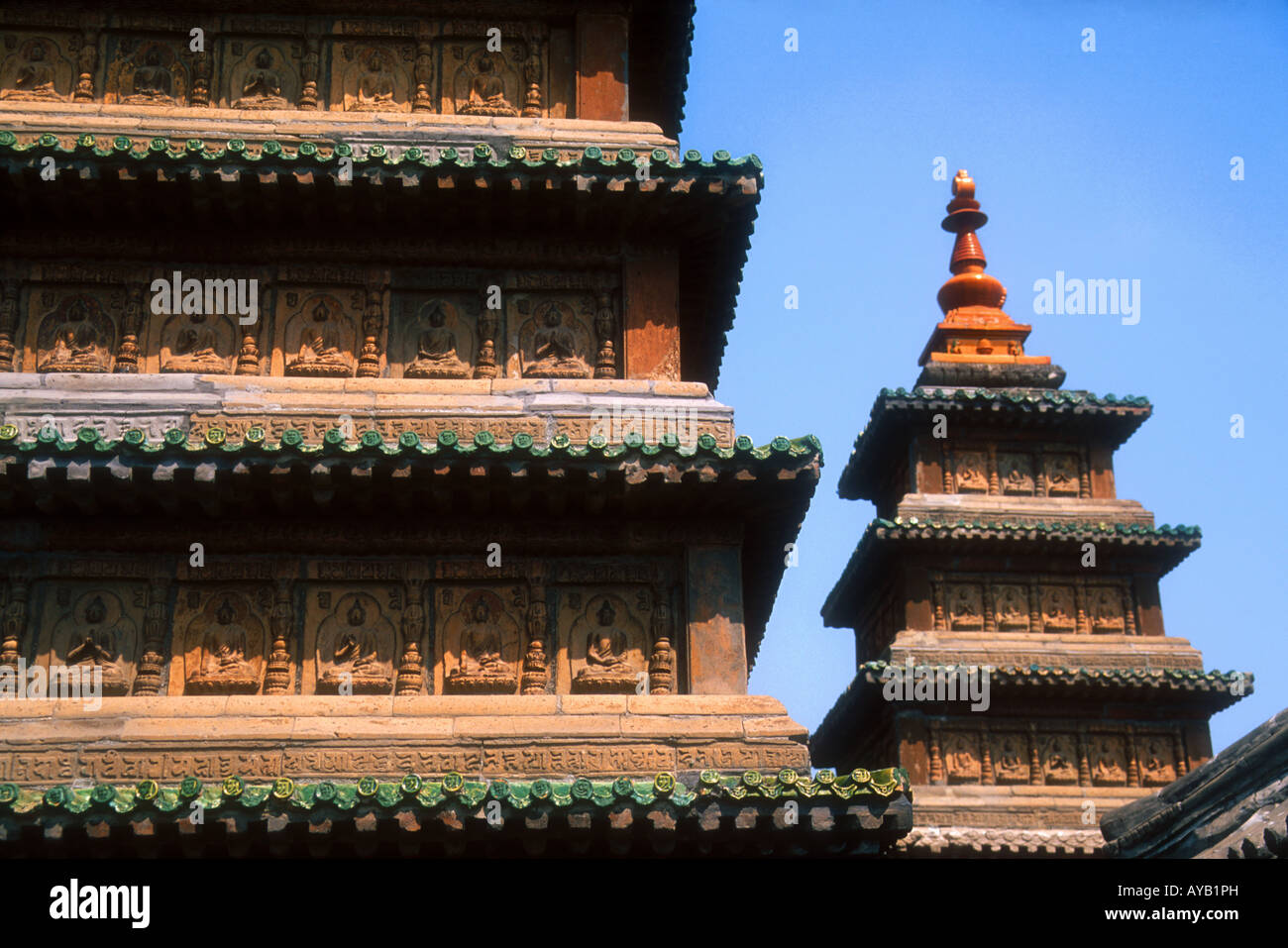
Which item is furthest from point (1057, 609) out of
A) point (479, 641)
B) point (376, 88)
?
point (376, 88)

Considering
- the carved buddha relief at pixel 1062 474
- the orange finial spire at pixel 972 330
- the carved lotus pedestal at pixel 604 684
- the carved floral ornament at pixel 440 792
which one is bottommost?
A: the carved floral ornament at pixel 440 792

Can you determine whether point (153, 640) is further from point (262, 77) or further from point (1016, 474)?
point (1016, 474)

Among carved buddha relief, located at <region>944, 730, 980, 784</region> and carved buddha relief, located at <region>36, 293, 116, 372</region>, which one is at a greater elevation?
carved buddha relief, located at <region>36, 293, 116, 372</region>

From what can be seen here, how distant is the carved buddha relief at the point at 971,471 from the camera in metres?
28.8

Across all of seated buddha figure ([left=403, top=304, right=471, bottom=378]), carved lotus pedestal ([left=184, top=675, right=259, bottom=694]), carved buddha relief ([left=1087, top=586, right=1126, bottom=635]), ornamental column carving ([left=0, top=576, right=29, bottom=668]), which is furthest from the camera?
carved buddha relief ([left=1087, top=586, right=1126, bottom=635])

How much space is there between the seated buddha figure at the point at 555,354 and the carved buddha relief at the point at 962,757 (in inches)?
541

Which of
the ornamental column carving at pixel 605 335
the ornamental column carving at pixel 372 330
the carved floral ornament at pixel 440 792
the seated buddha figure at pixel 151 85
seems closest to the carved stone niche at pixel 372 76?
Result: the seated buddha figure at pixel 151 85

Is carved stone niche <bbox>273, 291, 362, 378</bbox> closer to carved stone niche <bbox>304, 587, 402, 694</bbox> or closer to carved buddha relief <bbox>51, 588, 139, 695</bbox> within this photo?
carved stone niche <bbox>304, 587, 402, 694</bbox>

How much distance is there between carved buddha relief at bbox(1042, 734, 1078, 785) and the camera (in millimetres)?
25297

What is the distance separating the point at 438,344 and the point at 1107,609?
1732 cm

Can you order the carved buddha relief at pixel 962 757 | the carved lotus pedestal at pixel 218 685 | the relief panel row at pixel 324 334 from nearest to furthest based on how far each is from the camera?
the carved lotus pedestal at pixel 218 685 → the relief panel row at pixel 324 334 → the carved buddha relief at pixel 962 757

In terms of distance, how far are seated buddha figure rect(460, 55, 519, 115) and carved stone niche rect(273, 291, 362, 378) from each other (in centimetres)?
297

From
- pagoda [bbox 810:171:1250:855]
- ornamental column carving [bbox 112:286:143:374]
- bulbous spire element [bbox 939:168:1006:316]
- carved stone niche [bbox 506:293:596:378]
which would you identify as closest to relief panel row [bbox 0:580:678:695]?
ornamental column carving [bbox 112:286:143:374]

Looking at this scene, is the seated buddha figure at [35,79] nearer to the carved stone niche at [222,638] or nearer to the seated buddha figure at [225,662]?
the carved stone niche at [222,638]
